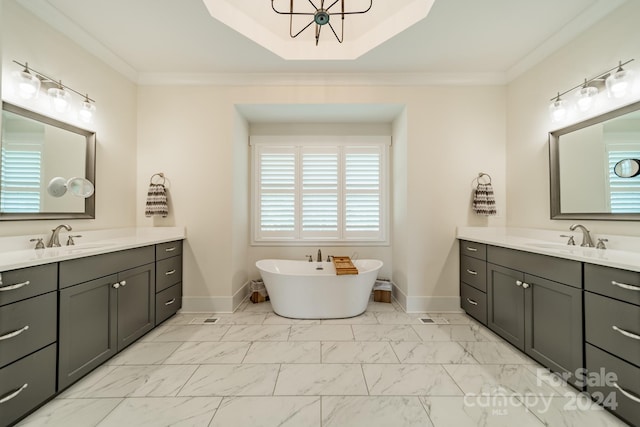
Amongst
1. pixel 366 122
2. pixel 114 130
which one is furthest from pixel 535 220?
pixel 114 130

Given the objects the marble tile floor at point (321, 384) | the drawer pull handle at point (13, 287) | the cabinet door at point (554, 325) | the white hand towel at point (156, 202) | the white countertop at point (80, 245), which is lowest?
the marble tile floor at point (321, 384)

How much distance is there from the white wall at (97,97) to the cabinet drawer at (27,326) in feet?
2.40

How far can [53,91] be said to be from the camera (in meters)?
2.00

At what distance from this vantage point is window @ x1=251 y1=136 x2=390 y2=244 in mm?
3596

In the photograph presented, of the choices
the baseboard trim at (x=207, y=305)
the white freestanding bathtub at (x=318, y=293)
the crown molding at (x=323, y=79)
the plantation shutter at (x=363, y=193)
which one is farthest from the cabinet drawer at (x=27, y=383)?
the plantation shutter at (x=363, y=193)

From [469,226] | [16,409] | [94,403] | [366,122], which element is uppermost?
[366,122]

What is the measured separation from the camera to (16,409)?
4.41ft

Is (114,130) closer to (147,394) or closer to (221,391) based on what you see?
(147,394)

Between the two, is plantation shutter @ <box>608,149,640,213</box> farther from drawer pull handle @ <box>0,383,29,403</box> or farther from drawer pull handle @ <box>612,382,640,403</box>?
drawer pull handle @ <box>0,383,29,403</box>

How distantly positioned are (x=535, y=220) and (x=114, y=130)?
441 cm

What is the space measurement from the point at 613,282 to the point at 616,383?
54 cm

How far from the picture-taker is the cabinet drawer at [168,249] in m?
2.55

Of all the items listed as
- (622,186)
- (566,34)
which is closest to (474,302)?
(622,186)

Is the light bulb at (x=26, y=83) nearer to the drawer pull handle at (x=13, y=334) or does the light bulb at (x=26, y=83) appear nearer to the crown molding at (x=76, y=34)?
the crown molding at (x=76, y=34)
